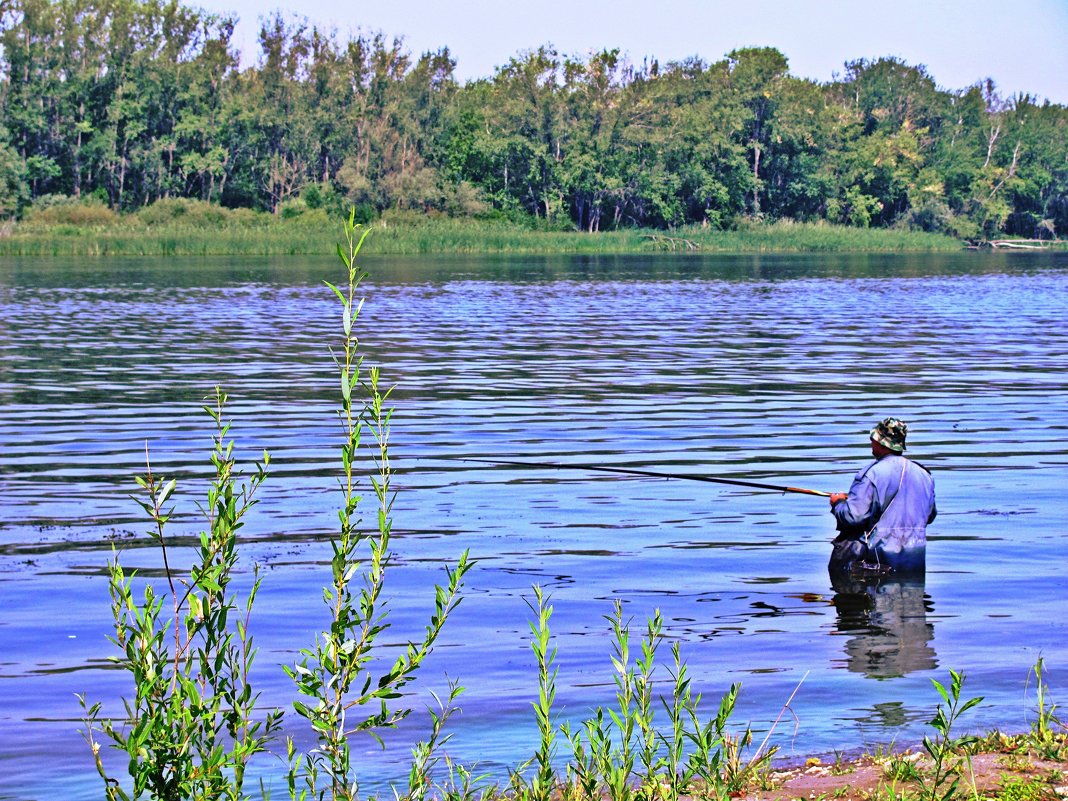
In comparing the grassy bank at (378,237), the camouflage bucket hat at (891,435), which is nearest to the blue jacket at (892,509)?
the camouflage bucket hat at (891,435)

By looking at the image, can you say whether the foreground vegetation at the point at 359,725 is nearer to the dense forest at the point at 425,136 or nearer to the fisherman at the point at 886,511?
the fisherman at the point at 886,511

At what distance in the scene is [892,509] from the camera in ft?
29.2

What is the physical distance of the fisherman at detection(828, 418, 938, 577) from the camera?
8703 mm

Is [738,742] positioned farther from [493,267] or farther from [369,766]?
[493,267]

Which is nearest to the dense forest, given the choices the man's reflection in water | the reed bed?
the reed bed

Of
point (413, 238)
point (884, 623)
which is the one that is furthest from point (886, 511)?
point (413, 238)

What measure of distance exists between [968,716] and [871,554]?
93.5 inches

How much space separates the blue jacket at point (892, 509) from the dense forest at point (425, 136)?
75.2 metres

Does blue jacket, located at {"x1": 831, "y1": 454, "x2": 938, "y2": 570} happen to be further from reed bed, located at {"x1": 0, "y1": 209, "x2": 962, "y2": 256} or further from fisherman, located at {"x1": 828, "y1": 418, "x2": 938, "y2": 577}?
reed bed, located at {"x1": 0, "y1": 209, "x2": 962, "y2": 256}

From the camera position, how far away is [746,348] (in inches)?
1056

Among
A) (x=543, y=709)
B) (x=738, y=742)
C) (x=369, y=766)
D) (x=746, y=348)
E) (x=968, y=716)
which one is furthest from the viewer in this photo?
(x=746, y=348)

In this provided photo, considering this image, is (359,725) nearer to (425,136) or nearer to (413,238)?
(413,238)

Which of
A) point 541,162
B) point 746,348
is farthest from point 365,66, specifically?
point 746,348

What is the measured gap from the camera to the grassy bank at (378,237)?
69750 mm
